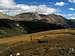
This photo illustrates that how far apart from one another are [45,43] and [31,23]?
5.88 feet

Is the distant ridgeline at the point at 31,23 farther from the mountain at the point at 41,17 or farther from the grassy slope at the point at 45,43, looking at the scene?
the grassy slope at the point at 45,43

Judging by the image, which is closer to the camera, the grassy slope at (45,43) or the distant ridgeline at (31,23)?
the grassy slope at (45,43)

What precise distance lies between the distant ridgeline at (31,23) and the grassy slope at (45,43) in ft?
1.24

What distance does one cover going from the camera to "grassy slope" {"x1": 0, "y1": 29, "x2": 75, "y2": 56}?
10.6 m

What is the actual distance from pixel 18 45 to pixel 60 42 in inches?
96.3

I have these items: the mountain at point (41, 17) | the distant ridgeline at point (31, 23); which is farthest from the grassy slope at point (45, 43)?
the mountain at point (41, 17)

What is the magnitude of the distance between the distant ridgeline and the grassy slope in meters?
0.38

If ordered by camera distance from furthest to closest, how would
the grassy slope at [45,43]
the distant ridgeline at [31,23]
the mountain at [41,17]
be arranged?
the distant ridgeline at [31,23] < the mountain at [41,17] < the grassy slope at [45,43]

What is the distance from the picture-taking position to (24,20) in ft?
45.4

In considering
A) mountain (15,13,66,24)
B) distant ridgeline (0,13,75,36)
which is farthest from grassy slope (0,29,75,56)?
mountain (15,13,66,24)

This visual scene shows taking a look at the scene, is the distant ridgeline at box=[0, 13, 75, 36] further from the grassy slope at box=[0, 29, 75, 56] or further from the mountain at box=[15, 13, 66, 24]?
the grassy slope at box=[0, 29, 75, 56]

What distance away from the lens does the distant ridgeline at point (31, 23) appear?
13.5 meters

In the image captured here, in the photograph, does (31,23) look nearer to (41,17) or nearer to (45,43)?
(41,17)

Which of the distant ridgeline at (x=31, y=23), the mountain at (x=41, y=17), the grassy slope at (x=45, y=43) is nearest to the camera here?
the grassy slope at (x=45, y=43)
